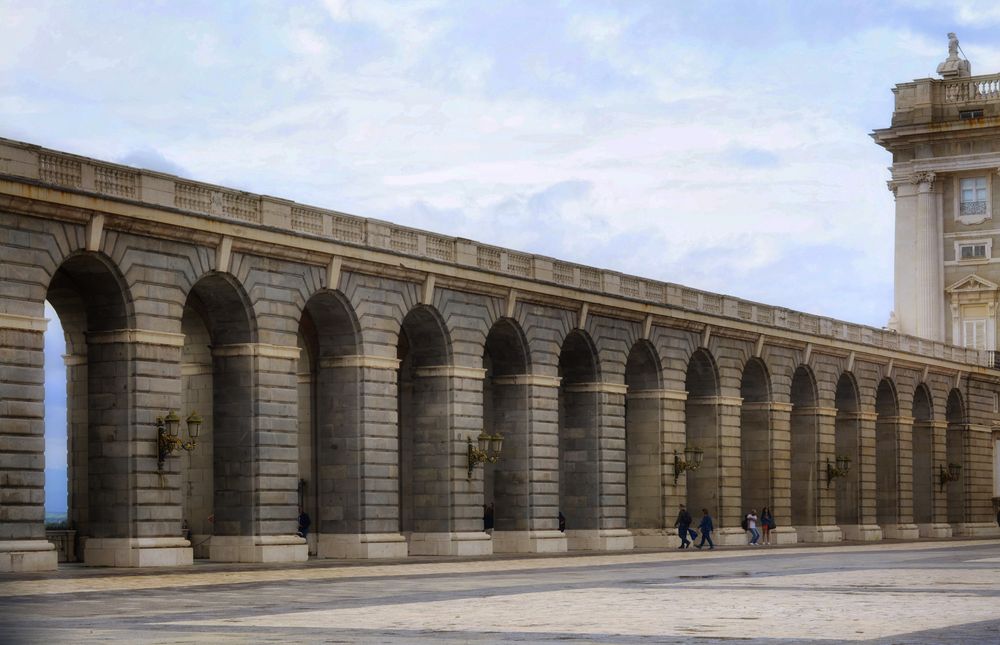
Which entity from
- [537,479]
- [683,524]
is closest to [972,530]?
[683,524]

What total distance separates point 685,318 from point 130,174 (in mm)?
31902

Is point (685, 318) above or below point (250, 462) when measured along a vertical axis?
above

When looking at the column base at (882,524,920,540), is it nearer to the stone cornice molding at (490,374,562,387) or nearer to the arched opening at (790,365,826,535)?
the arched opening at (790,365,826,535)

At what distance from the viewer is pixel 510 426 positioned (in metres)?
59.7

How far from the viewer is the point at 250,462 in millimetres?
46781

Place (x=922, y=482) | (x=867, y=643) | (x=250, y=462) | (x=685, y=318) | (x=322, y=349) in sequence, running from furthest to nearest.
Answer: (x=922, y=482)
(x=685, y=318)
(x=322, y=349)
(x=250, y=462)
(x=867, y=643)

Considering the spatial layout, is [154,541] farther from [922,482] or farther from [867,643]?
[922,482]

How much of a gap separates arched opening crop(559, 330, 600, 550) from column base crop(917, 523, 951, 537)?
34425 millimetres

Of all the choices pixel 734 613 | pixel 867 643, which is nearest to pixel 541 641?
pixel 867 643

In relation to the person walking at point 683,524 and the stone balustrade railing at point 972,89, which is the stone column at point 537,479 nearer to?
the person walking at point 683,524

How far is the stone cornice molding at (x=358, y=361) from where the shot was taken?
5069 cm

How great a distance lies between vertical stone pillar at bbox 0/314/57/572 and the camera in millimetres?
38719

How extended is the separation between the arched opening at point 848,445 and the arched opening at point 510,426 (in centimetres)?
2877

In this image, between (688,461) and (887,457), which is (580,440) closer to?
(688,461)
